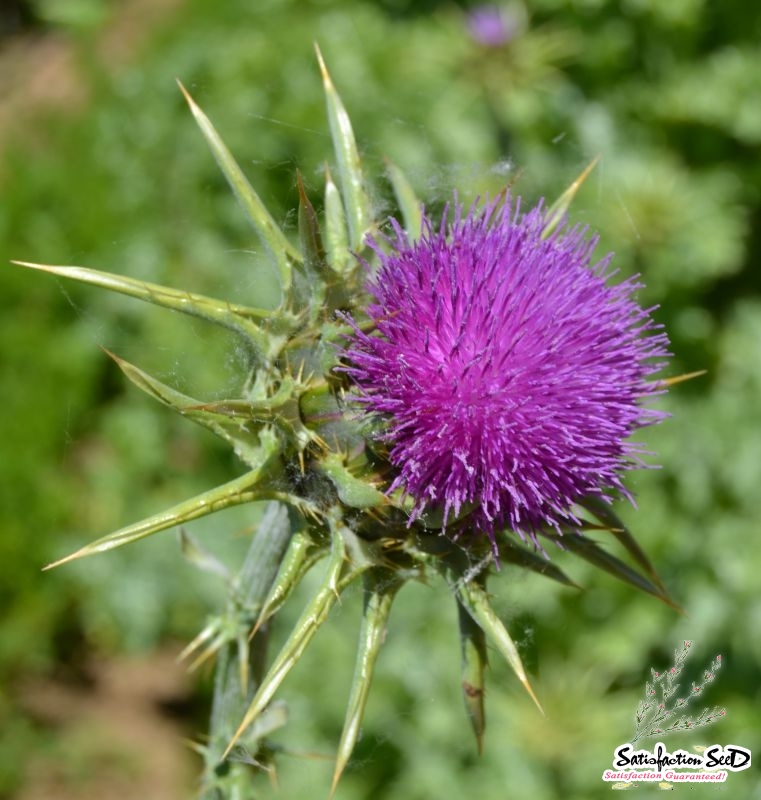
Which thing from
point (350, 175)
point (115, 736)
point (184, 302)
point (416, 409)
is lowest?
point (115, 736)

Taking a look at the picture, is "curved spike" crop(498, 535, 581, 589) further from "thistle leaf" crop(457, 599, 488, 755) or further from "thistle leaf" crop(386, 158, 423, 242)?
"thistle leaf" crop(386, 158, 423, 242)

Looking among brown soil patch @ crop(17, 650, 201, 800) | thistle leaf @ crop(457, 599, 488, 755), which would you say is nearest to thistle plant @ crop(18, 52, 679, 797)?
thistle leaf @ crop(457, 599, 488, 755)

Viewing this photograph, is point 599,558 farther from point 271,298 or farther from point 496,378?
point 271,298

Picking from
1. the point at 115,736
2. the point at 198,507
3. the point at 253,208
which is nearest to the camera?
the point at 198,507

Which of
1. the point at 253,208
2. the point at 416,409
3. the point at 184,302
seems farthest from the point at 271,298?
the point at 416,409

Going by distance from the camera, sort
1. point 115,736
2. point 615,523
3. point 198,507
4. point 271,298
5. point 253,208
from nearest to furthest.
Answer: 1. point 198,507
2. point 253,208
3. point 615,523
4. point 271,298
5. point 115,736

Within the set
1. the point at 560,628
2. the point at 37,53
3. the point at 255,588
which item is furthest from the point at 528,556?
the point at 37,53

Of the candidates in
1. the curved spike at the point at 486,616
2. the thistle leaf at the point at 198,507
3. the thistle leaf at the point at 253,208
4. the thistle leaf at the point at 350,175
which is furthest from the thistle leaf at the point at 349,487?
the thistle leaf at the point at 350,175
